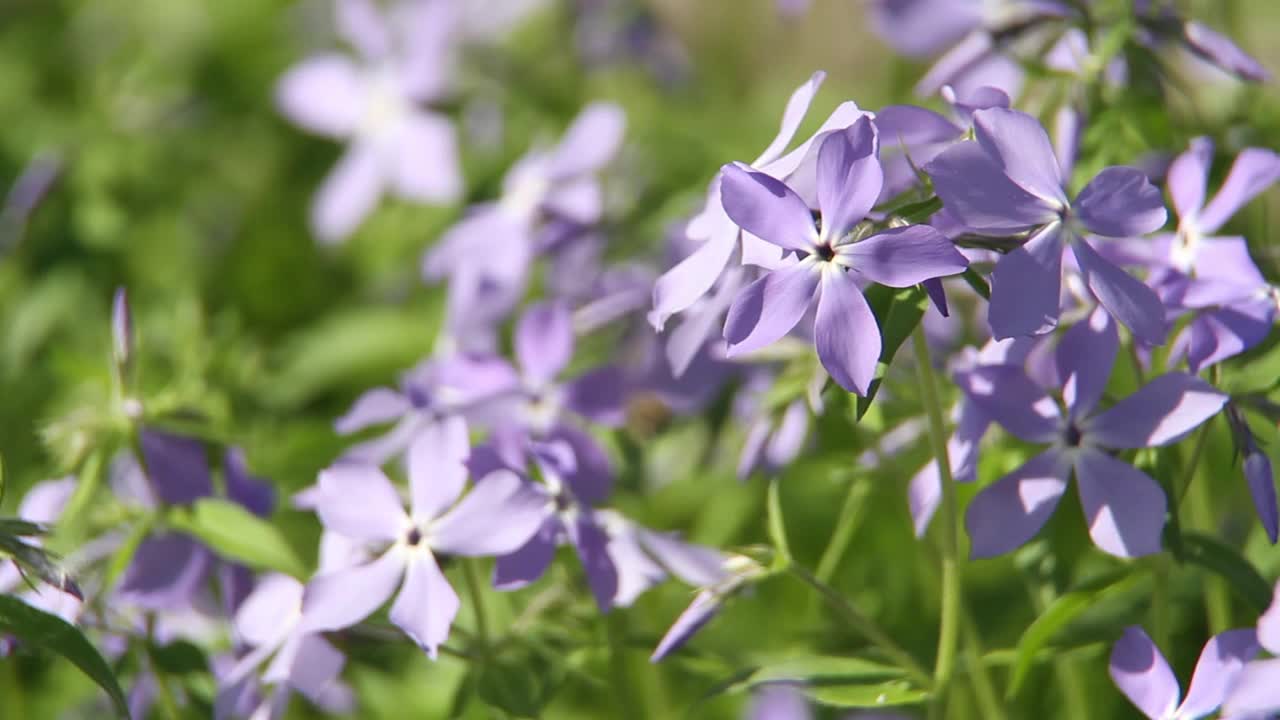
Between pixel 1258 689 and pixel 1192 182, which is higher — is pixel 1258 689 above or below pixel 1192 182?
below

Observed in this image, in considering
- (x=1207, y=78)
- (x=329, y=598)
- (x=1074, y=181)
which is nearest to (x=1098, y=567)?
(x=1074, y=181)

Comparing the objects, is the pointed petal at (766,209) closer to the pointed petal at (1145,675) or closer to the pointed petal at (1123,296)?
the pointed petal at (1123,296)

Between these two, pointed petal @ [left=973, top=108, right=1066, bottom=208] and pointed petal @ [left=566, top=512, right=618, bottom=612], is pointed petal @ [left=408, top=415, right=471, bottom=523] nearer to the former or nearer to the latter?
pointed petal @ [left=566, top=512, right=618, bottom=612]

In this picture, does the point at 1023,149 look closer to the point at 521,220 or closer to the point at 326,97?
the point at 521,220

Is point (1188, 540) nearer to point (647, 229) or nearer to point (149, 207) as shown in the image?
point (647, 229)

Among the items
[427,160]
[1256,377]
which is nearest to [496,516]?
[1256,377]

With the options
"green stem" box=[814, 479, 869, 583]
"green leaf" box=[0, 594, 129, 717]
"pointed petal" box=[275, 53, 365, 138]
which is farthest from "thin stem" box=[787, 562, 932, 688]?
"pointed petal" box=[275, 53, 365, 138]

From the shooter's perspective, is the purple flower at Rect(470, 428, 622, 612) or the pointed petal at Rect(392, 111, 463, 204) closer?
the purple flower at Rect(470, 428, 622, 612)
